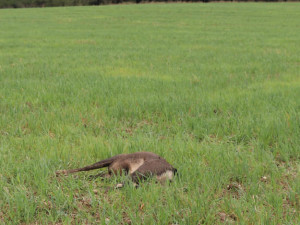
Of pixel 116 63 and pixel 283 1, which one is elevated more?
pixel 283 1

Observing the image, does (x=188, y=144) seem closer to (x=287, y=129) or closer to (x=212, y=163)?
(x=212, y=163)

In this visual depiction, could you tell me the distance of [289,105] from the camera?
515 cm

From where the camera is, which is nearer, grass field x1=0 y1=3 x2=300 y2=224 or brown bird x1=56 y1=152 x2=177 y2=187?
grass field x1=0 y1=3 x2=300 y2=224

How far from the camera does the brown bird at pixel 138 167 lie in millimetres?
2887

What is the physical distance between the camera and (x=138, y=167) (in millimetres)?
3000

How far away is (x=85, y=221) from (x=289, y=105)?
3.84 meters

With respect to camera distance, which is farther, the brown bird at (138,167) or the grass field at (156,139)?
the brown bird at (138,167)

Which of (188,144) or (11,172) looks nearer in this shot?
(11,172)

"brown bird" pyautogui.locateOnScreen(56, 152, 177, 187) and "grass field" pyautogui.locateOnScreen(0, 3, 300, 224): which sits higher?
"brown bird" pyautogui.locateOnScreen(56, 152, 177, 187)

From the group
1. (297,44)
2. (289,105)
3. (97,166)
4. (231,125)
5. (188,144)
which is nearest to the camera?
(97,166)

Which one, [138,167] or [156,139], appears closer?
[138,167]

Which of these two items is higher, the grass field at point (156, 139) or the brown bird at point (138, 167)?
the brown bird at point (138, 167)

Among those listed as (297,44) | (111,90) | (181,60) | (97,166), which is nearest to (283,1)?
(297,44)

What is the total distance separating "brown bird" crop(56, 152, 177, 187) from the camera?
2887 millimetres
